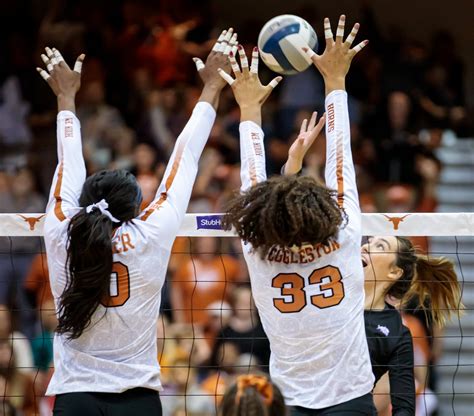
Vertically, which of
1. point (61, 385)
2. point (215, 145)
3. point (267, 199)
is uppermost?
point (215, 145)

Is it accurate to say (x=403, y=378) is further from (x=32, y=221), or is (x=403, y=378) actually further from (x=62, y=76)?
(x=62, y=76)

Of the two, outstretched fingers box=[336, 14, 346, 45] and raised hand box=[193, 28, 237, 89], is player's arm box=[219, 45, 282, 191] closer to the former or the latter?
raised hand box=[193, 28, 237, 89]

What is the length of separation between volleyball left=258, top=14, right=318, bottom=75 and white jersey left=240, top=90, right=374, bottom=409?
57.5 inches

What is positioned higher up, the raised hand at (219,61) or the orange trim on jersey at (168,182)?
the raised hand at (219,61)

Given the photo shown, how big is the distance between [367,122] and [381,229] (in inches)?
251

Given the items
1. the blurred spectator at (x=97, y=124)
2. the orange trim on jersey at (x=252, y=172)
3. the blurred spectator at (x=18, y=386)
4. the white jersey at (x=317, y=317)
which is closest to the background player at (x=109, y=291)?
the orange trim on jersey at (x=252, y=172)

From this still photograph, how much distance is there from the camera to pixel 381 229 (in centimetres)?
546

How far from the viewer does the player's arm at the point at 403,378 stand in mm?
5102

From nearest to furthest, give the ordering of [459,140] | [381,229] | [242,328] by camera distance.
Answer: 1. [381,229]
2. [242,328]
3. [459,140]

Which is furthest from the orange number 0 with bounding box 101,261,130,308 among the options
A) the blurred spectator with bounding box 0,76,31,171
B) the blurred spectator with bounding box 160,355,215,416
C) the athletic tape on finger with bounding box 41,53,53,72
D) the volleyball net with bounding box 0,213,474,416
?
the blurred spectator with bounding box 0,76,31,171

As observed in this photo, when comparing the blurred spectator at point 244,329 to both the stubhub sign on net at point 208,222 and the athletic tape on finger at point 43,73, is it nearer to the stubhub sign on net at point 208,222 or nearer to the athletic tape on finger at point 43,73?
the stubhub sign on net at point 208,222

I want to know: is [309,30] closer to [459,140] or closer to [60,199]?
[60,199]

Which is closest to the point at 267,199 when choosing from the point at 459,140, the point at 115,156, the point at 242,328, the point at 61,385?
the point at 61,385

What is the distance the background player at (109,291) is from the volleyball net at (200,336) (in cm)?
222
